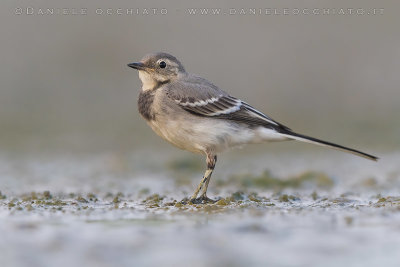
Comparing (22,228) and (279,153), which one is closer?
(22,228)

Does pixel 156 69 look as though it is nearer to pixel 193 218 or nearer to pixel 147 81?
pixel 147 81

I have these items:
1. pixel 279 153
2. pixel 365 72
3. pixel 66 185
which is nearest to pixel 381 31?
pixel 365 72

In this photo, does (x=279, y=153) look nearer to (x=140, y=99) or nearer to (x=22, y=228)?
(x=140, y=99)

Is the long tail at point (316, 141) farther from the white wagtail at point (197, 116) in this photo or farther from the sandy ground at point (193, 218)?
the sandy ground at point (193, 218)

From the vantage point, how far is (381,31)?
73.7 ft

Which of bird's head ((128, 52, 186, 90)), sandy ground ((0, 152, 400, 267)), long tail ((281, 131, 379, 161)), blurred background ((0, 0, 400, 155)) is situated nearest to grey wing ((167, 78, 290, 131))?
long tail ((281, 131, 379, 161))

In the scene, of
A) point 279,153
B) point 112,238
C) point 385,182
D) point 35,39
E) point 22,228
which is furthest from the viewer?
point 35,39

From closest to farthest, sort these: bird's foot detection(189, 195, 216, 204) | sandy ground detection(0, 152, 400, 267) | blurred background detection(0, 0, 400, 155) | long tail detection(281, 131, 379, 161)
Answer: sandy ground detection(0, 152, 400, 267), bird's foot detection(189, 195, 216, 204), long tail detection(281, 131, 379, 161), blurred background detection(0, 0, 400, 155)

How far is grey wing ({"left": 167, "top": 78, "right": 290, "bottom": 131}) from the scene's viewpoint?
817 centimetres

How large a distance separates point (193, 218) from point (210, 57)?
16.2 meters

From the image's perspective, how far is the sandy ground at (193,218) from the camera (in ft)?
14.6

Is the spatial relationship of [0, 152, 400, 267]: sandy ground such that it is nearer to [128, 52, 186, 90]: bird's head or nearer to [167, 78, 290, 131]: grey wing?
[167, 78, 290, 131]: grey wing

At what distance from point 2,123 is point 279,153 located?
7.64 metres

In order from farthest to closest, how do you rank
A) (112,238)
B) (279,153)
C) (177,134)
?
(279,153) → (177,134) → (112,238)
